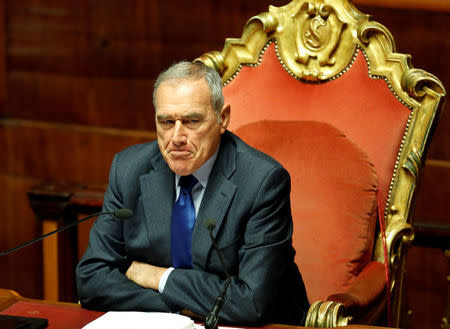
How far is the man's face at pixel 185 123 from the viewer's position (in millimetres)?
1859

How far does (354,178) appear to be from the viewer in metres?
2.32

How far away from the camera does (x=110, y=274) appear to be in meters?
1.93

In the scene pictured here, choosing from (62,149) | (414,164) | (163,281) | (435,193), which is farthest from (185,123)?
(62,149)

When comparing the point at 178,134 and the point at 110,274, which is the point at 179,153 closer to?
the point at 178,134

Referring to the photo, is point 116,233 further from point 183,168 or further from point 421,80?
point 421,80

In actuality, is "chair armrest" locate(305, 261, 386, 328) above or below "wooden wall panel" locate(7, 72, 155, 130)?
below

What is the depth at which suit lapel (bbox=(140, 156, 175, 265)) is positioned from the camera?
1.97 meters

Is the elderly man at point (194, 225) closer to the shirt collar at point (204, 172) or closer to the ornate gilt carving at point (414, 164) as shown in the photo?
the shirt collar at point (204, 172)

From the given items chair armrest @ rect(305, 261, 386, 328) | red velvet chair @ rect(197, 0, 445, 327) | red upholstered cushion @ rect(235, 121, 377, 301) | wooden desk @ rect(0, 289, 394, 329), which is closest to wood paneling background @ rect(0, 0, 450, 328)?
red velvet chair @ rect(197, 0, 445, 327)

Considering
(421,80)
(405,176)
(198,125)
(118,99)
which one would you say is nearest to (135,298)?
(198,125)

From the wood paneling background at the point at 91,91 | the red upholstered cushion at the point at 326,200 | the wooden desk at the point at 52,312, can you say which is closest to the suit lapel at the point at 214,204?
the wooden desk at the point at 52,312

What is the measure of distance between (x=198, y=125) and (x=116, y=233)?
0.37m

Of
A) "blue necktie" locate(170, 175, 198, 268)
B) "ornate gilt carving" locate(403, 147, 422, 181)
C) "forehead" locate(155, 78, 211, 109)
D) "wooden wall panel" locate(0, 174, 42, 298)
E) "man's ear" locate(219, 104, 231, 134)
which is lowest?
"wooden wall panel" locate(0, 174, 42, 298)

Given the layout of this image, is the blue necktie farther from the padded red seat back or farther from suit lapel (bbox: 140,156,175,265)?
the padded red seat back
